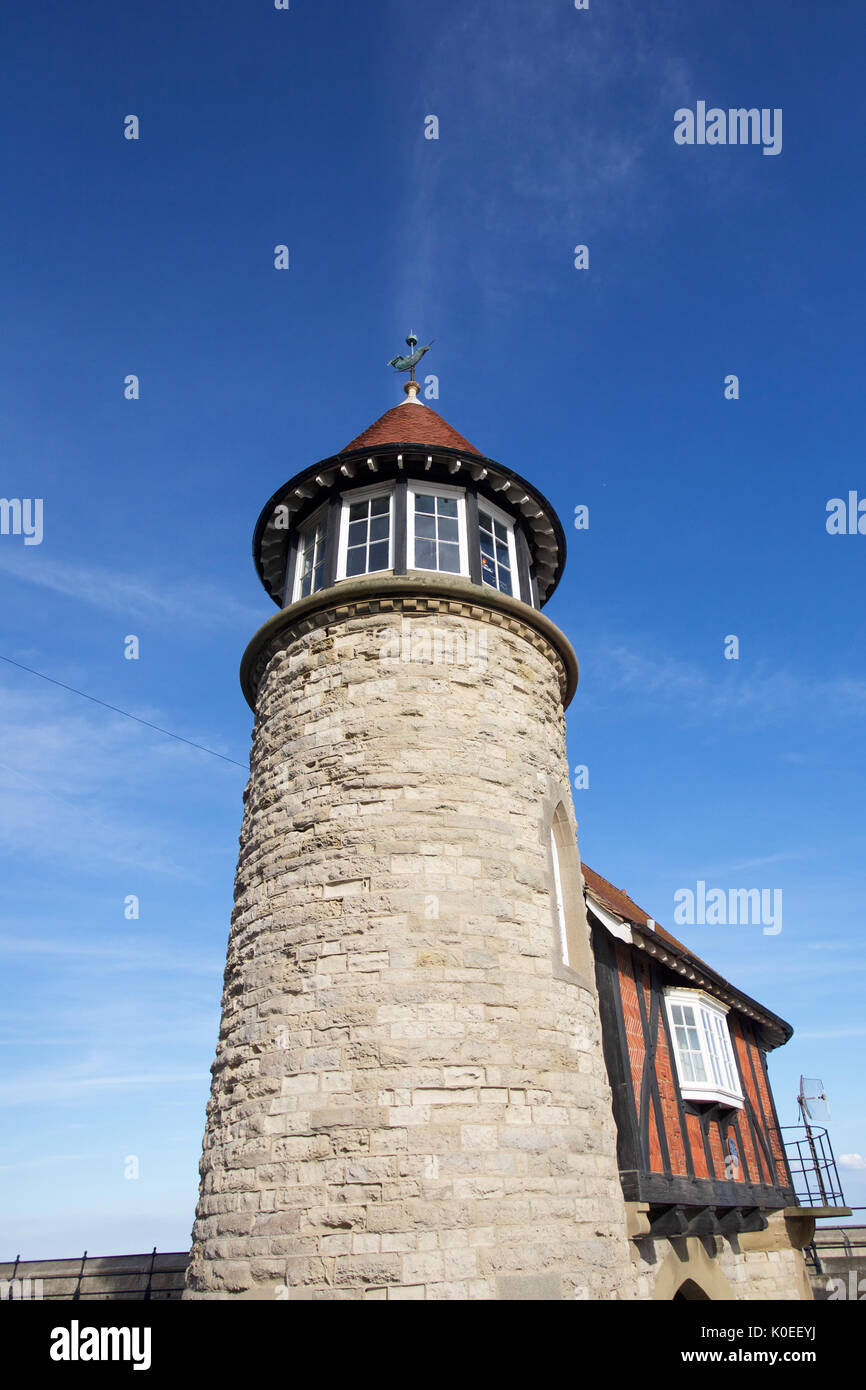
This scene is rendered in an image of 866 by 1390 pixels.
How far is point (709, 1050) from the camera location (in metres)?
11.9

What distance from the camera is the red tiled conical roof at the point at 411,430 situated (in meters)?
10.8

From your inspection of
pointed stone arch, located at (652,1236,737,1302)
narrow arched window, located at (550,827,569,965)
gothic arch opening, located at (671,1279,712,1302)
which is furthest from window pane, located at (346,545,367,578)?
gothic arch opening, located at (671,1279,712,1302)

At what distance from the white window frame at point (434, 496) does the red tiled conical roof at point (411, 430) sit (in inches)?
33.0

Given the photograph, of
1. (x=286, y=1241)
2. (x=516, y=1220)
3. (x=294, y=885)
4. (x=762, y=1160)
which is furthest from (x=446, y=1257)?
(x=762, y=1160)

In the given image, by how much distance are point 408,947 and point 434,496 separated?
18.3 ft

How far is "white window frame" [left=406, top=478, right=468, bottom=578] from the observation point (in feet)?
30.5

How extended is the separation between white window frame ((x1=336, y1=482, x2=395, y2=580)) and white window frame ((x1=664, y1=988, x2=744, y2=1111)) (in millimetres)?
7660

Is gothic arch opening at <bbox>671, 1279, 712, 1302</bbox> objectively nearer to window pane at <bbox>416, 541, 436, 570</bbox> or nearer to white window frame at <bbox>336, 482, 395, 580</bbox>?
window pane at <bbox>416, 541, 436, 570</bbox>

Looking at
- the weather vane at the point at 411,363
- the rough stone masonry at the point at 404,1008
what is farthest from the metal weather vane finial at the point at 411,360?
the rough stone masonry at the point at 404,1008

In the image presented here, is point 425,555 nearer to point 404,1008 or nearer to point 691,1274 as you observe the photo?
point 404,1008

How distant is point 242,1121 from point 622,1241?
3.56 meters

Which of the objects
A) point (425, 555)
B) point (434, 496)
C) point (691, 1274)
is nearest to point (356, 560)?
point (425, 555)

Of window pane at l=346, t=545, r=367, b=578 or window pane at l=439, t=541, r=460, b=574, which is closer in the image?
window pane at l=439, t=541, r=460, b=574
